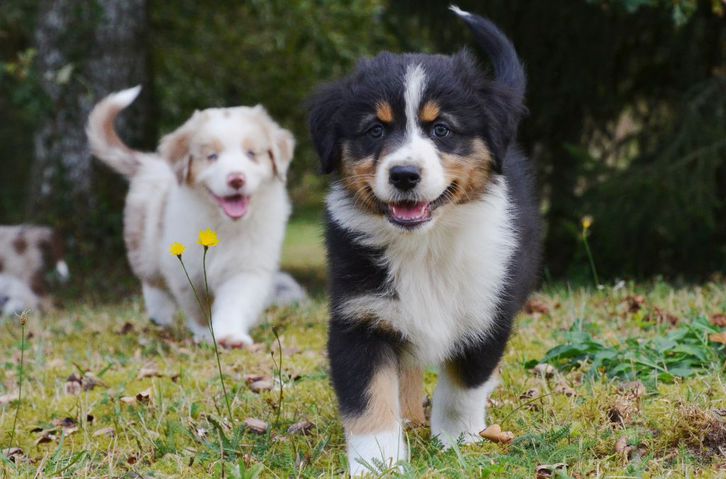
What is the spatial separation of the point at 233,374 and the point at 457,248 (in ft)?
5.67

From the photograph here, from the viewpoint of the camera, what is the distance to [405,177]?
3475mm

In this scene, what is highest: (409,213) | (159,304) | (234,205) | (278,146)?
(409,213)

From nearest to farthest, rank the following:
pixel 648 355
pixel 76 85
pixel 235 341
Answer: pixel 648 355
pixel 235 341
pixel 76 85

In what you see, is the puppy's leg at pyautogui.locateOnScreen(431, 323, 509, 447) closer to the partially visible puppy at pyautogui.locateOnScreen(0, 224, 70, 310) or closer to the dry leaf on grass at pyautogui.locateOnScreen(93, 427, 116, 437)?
the dry leaf on grass at pyautogui.locateOnScreen(93, 427, 116, 437)

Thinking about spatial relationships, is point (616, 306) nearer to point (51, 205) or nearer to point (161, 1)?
point (51, 205)

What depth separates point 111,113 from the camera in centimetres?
745

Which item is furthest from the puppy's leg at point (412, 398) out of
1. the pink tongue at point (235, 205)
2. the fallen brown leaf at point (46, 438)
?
the pink tongue at point (235, 205)

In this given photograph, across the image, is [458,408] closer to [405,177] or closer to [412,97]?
[405,177]

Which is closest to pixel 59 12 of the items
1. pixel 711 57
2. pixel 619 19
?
pixel 619 19

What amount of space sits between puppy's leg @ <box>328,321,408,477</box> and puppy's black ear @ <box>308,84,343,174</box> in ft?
2.23

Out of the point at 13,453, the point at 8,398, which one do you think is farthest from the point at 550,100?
the point at 13,453

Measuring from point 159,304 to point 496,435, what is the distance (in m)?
4.26

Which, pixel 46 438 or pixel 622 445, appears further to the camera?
pixel 46 438

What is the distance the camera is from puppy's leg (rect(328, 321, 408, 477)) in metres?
3.42
